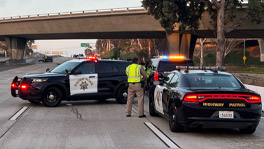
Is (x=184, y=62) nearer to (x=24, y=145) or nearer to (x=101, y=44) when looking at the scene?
(x=24, y=145)

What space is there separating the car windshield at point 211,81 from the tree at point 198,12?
93.9ft

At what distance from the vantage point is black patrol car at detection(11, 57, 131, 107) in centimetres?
1452

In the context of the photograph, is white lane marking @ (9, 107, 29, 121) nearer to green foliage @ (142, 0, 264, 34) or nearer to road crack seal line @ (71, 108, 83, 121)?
road crack seal line @ (71, 108, 83, 121)

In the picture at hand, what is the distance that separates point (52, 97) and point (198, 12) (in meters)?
32.7

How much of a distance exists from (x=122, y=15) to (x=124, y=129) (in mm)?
44754

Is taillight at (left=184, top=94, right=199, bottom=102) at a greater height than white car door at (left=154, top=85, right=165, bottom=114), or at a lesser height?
greater

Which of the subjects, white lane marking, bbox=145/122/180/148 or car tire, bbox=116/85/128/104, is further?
car tire, bbox=116/85/128/104

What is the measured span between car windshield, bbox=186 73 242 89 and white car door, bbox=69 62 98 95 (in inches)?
236

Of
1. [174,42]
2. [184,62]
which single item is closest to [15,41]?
[174,42]

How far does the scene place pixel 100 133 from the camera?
9.33 m

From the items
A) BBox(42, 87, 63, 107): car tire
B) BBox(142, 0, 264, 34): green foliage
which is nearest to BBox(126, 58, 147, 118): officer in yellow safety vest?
BBox(42, 87, 63, 107): car tire

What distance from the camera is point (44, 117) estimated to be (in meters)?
12.0

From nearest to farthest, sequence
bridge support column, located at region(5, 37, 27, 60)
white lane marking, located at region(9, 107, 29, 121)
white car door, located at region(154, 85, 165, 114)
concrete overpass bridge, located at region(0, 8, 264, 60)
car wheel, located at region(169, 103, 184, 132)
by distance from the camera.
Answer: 1. car wheel, located at region(169, 103, 184, 132)
2. white car door, located at region(154, 85, 165, 114)
3. white lane marking, located at region(9, 107, 29, 121)
4. concrete overpass bridge, located at region(0, 8, 264, 60)
5. bridge support column, located at region(5, 37, 27, 60)

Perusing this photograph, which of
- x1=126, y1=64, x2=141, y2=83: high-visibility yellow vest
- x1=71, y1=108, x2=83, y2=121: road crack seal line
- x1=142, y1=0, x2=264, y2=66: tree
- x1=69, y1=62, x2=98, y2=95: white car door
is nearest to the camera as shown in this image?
x1=126, y1=64, x2=141, y2=83: high-visibility yellow vest
